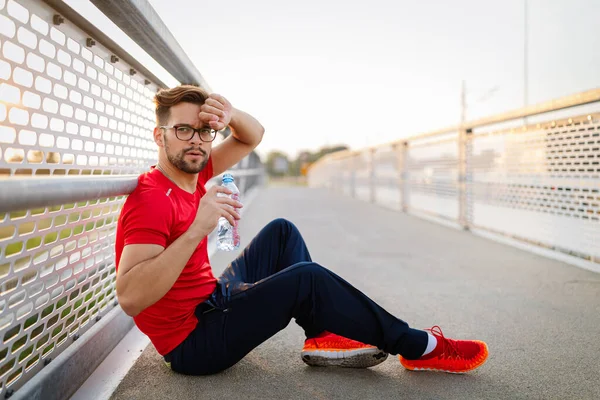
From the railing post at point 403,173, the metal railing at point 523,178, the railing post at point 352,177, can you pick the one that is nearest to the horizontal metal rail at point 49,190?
the metal railing at point 523,178

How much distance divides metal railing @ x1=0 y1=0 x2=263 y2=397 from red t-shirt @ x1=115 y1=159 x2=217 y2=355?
110mm

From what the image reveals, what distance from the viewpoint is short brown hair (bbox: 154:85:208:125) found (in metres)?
2.12

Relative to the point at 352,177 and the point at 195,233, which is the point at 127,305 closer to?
the point at 195,233

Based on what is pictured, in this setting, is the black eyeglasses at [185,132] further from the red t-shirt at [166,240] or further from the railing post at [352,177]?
the railing post at [352,177]

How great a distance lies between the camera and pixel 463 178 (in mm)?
6926

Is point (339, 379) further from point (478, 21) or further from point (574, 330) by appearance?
point (478, 21)

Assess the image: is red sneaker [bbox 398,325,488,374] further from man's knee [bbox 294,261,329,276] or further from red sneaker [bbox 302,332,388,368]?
man's knee [bbox 294,261,329,276]

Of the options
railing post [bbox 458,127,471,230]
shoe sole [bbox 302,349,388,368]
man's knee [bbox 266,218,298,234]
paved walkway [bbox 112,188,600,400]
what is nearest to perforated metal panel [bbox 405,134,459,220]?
railing post [bbox 458,127,471,230]

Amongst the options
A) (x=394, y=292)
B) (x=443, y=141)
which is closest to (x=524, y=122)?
(x=443, y=141)

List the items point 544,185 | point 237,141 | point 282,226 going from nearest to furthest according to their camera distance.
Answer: point 282,226 → point 237,141 → point 544,185

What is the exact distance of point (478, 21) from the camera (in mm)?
13781

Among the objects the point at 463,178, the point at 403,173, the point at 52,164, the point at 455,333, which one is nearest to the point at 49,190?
the point at 52,164

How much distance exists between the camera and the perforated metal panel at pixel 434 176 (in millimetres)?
7367

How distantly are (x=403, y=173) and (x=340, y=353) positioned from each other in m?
7.99
